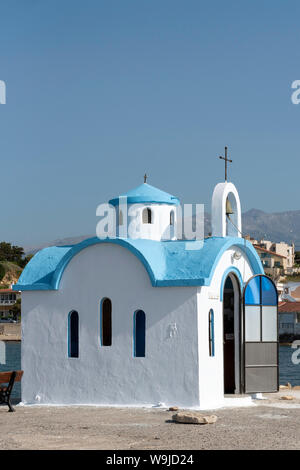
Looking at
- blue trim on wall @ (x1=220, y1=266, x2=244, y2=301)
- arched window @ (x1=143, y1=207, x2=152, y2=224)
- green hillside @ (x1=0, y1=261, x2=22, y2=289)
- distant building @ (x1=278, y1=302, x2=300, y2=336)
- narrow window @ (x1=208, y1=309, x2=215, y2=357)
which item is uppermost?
green hillside @ (x1=0, y1=261, x2=22, y2=289)

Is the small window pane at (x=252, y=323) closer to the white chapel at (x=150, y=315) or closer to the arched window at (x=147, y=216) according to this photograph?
the white chapel at (x=150, y=315)

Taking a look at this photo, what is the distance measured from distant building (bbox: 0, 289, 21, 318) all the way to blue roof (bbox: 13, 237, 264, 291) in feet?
308

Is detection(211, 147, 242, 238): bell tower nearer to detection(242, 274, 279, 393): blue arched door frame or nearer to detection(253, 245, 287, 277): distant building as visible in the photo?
detection(242, 274, 279, 393): blue arched door frame

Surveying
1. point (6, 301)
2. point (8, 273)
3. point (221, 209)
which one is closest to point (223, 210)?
point (221, 209)

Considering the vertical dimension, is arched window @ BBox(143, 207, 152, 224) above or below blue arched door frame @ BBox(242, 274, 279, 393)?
above

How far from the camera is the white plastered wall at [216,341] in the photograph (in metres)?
17.2

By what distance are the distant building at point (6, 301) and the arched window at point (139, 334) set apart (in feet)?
313

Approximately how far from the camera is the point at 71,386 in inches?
718

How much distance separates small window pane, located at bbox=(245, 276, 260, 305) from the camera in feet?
62.9

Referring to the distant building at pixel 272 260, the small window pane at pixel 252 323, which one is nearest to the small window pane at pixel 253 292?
the small window pane at pixel 252 323

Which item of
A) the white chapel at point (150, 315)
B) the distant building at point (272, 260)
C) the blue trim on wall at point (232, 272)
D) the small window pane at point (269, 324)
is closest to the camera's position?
the white chapel at point (150, 315)

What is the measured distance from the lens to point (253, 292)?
63.3 ft

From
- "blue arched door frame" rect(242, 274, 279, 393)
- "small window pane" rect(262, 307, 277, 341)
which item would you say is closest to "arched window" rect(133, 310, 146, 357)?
"blue arched door frame" rect(242, 274, 279, 393)

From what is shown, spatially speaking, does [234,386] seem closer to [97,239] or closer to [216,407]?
[216,407]
